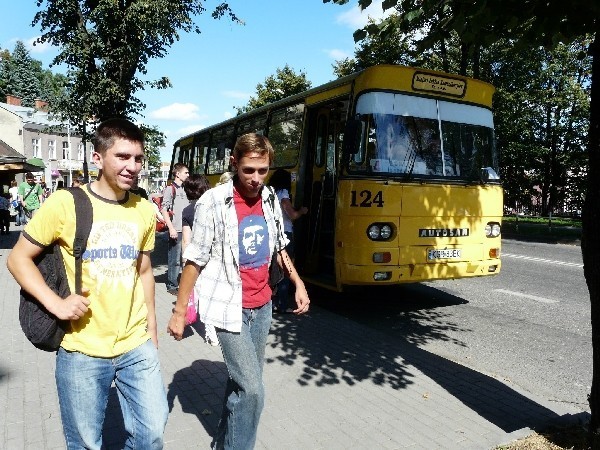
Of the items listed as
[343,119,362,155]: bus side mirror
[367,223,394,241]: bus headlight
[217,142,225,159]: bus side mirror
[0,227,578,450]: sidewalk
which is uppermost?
[217,142,225,159]: bus side mirror

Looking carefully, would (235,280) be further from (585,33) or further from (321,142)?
(321,142)

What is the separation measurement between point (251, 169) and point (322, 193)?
18.1ft

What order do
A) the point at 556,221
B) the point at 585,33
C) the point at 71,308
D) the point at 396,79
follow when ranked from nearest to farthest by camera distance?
the point at 71,308 → the point at 585,33 → the point at 396,79 → the point at 556,221

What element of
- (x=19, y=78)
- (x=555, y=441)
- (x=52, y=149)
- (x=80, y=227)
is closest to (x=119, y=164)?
(x=80, y=227)

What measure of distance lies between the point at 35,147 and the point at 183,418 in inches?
2340

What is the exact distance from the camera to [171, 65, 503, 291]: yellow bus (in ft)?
23.0

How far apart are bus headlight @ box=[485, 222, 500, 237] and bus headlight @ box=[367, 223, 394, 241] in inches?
68.8

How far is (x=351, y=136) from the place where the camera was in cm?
690

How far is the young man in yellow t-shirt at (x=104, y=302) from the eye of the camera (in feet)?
7.75

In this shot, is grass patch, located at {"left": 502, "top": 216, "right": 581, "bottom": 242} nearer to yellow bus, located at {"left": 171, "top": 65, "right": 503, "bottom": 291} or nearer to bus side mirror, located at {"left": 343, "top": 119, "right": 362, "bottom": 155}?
yellow bus, located at {"left": 171, "top": 65, "right": 503, "bottom": 291}

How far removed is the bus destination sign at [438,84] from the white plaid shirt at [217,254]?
511cm

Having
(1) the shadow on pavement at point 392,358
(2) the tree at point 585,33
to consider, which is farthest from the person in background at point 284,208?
(2) the tree at point 585,33

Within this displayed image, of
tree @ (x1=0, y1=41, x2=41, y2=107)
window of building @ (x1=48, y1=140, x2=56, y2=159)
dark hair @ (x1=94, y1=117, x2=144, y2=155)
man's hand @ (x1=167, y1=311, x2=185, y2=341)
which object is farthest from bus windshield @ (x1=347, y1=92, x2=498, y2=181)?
tree @ (x1=0, y1=41, x2=41, y2=107)

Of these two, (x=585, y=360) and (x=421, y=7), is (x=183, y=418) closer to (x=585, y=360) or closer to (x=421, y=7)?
(x=421, y=7)
